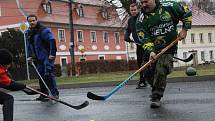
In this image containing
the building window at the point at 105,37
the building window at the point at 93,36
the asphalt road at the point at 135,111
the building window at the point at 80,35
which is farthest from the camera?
the building window at the point at 105,37

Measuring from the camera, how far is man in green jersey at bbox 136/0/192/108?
7137mm

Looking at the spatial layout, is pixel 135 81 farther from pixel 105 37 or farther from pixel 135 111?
pixel 105 37

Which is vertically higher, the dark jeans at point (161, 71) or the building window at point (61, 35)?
the dark jeans at point (161, 71)

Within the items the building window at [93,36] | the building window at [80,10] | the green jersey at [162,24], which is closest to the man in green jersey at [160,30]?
the green jersey at [162,24]

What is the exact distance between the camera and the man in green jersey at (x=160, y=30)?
281 inches

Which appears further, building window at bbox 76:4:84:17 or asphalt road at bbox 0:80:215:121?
building window at bbox 76:4:84:17

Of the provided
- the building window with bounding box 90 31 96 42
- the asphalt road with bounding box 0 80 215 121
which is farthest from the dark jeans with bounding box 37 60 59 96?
the building window with bounding box 90 31 96 42

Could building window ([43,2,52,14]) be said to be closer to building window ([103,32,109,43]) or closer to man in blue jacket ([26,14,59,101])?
building window ([103,32,109,43])

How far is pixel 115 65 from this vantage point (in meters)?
47.7

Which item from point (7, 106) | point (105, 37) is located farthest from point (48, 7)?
point (7, 106)

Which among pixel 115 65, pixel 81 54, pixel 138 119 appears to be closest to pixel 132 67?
pixel 115 65

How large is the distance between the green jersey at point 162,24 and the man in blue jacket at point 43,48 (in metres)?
2.97

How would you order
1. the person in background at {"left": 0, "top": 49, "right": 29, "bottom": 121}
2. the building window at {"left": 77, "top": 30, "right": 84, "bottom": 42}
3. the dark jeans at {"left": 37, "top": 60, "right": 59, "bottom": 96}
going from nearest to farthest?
1. the person in background at {"left": 0, "top": 49, "right": 29, "bottom": 121}
2. the dark jeans at {"left": 37, "top": 60, "right": 59, "bottom": 96}
3. the building window at {"left": 77, "top": 30, "right": 84, "bottom": 42}

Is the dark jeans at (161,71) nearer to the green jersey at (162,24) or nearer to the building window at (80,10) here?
the green jersey at (162,24)
